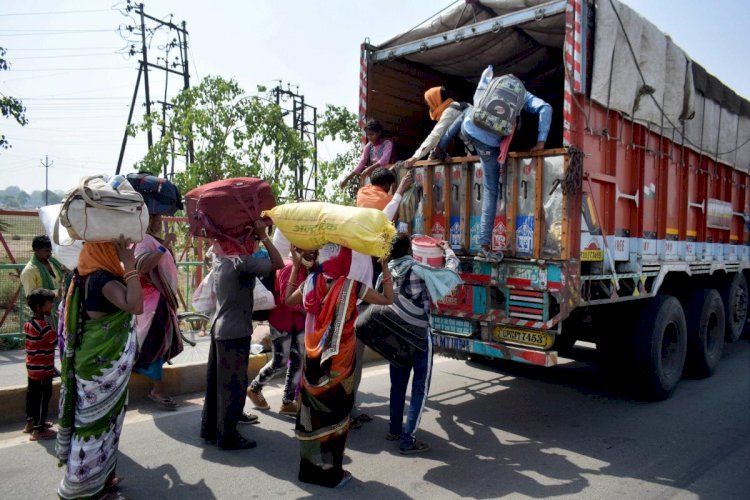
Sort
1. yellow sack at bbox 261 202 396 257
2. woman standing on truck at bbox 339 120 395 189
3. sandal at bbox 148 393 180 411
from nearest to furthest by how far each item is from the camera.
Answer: yellow sack at bbox 261 202 396 257
sandal at bbox 148 393 180 411
woman standing on truck at bbox 339 120 395 189

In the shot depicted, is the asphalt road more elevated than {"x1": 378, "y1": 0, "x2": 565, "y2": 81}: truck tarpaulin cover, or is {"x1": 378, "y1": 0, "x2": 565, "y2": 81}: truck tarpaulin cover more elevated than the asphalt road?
{"x1": 378, "y1": 0, "x2": 565, "y2": 81}: truck tarpaulin cover

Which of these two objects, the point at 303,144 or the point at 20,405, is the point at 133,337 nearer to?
the point at 20,405

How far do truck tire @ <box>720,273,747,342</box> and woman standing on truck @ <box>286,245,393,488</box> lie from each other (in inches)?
220

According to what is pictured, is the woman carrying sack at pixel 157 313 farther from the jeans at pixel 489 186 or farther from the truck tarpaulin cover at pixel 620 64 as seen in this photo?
the truck tarpaulin cover at pixel 620 64

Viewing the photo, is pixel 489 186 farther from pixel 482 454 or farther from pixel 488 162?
pixel 482 454

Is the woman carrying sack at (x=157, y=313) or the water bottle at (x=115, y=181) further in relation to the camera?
the woman carrying sack at (x=157, y=313)

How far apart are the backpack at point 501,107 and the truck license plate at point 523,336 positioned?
1.48 m

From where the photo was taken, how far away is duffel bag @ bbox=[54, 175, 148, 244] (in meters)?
2.86

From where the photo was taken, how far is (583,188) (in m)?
4.41

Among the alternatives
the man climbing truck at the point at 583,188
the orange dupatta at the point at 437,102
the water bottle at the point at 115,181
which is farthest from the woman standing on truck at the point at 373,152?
the water bottle at the point at 115,181

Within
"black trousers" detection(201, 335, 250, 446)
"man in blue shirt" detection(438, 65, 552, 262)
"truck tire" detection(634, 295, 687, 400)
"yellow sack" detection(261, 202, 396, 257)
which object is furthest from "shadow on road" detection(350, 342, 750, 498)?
"yellow sack" detection(261, 202, 396, 257)

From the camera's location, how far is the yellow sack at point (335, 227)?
3.29 m

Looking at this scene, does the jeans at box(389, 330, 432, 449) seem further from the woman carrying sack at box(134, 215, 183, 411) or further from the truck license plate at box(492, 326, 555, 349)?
the woman carrying sack at box(134, 215, 183, 411)

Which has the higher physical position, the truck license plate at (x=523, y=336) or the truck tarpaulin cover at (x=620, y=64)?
the truck tarpaulin cover at (x=620, y=64)
